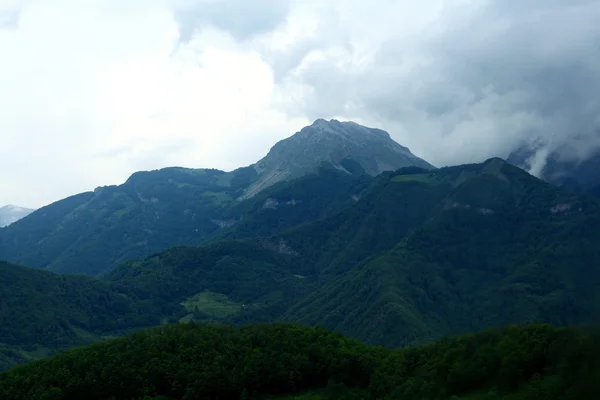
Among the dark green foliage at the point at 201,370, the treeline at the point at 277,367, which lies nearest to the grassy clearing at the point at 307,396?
the treeline at the point at 277,367

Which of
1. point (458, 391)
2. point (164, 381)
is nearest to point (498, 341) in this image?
point (458, 391)

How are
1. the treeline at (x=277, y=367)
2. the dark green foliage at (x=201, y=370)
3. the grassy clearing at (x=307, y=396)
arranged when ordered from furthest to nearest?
1. the dark green foliage at (x=201, y=370)
2. the grassy clearing at (x=307, y=396)
3. the treeline at (x=277, y=367)

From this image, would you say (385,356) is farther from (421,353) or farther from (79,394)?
(79,394)

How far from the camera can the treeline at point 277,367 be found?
60.7m

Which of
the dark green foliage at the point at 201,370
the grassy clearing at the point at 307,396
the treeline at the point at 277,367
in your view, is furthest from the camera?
the dark green foliage at the point at 201,370

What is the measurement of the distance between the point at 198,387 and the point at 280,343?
527 inches

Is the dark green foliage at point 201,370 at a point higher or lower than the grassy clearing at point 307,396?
higher

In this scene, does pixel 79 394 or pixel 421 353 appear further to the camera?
pixel 79 394

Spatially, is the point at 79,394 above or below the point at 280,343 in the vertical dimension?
below

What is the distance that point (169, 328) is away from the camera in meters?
104

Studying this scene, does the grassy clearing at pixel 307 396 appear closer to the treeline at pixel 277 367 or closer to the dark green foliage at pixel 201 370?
the treeline at pixel 277 367

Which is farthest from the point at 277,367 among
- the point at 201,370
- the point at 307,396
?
the point at 201,370

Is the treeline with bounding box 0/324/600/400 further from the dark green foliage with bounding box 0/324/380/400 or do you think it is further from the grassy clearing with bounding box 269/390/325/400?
the grassy clearing with bounding box 269/390/325/400

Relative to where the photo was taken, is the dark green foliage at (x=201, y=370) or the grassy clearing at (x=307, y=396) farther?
the dark green foliage at (x=201, y=370)
